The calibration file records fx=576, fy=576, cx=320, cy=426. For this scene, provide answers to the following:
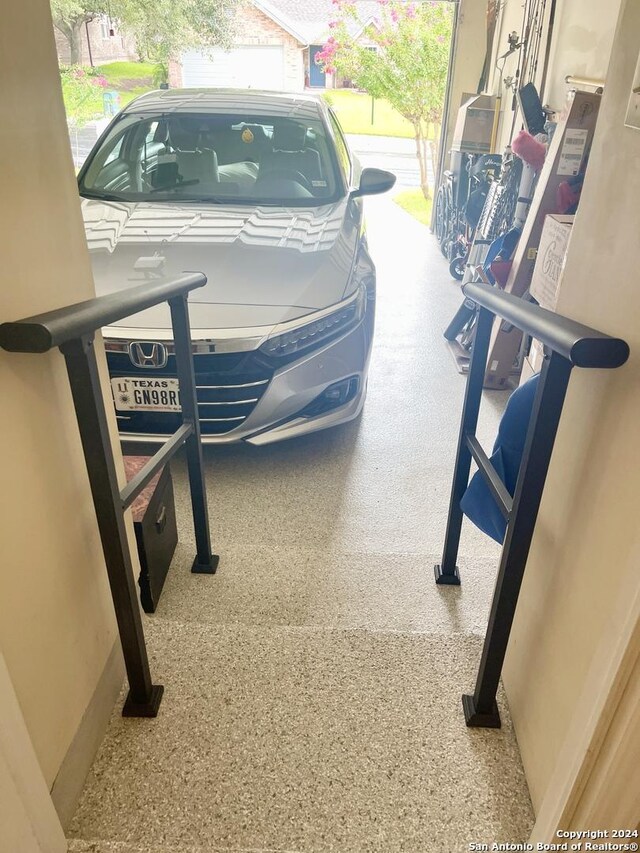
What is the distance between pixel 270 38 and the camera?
7301mm

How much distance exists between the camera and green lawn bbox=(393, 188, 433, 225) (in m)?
8.64

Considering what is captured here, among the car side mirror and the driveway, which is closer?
the car side mirror

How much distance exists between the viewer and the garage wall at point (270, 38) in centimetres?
673

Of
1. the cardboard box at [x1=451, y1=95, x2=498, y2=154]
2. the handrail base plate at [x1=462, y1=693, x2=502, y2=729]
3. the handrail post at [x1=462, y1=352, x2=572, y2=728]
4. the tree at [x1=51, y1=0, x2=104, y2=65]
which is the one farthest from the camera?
the cardboard box at [x1=451, y1=95, x2=498, y2=154]

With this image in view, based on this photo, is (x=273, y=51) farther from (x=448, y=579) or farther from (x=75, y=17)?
(x=448, y=579)

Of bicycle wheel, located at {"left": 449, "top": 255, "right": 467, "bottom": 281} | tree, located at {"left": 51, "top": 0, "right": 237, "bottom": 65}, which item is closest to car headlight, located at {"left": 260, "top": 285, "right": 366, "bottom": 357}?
bicycle wheel, located at {"left": 449, "top": 255, "right": 467, "bottom": 281}

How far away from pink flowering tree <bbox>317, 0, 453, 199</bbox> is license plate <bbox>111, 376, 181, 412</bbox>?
763 centimetres

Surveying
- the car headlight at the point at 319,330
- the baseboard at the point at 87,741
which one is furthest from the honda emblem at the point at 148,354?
the baseboard at the point at 87,741

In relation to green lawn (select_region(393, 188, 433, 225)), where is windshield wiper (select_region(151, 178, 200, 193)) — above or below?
above

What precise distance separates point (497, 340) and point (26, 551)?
2979mm

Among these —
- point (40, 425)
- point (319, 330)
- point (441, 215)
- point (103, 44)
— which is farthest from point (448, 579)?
point (441, 215)

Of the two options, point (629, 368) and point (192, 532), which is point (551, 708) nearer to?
point (629, 368)

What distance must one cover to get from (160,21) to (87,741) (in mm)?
6529

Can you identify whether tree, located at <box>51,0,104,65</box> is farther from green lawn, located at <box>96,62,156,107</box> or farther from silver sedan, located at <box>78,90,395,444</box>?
silver sedan, located at <box>78,90,395,444</box>
